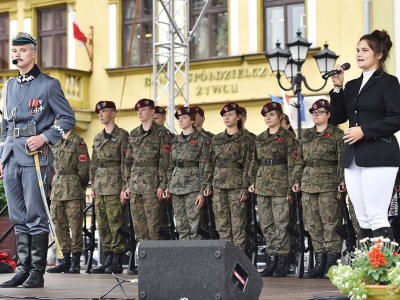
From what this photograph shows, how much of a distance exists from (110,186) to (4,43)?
661 inches

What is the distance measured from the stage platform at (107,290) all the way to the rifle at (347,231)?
28.4 inches

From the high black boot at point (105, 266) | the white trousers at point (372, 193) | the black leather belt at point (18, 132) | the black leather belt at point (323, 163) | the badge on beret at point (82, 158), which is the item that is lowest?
the high black boot at point (105, 266)

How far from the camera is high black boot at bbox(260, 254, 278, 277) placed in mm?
10297

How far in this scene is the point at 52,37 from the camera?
26453mm

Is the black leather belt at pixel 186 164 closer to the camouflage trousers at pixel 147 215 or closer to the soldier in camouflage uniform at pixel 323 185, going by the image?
the camouflage trousers at pixel 147 215

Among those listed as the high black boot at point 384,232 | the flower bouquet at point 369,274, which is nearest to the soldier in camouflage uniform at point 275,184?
the high black boot at point 384,232

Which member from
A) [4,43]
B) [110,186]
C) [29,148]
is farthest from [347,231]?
[4,43]

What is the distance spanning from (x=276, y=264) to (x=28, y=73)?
377 cm

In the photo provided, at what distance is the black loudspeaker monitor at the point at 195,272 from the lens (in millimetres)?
5559

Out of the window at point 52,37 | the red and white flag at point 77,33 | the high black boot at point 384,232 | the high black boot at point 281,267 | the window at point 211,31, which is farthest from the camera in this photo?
the window at point 52,37

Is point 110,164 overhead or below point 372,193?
overhead

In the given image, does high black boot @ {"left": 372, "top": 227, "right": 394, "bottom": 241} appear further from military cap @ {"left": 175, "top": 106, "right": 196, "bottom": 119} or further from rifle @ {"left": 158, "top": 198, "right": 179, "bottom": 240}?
rifle @ {"left": 158, "top": 198, "right": 179, "bottom": 240}

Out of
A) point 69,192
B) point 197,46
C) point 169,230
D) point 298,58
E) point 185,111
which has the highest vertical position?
point 197,46

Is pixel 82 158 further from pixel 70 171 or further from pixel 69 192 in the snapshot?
pixel 69 192
